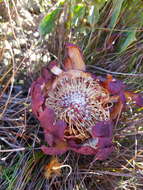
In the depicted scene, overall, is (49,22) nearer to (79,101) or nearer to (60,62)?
(60,62)

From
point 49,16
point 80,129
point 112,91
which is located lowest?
point 80,129

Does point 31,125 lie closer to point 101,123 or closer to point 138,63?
point 101,123

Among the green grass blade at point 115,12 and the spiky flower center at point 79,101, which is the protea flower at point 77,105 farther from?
the green grass blade at point 115,12

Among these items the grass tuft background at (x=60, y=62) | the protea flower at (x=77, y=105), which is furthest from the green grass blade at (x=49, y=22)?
the protea flower at (x=77, y=105)

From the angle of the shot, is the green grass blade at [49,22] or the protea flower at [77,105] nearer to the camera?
the protea flower at [77,105]

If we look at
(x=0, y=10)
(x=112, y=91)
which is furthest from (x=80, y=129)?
(x=0, y=10)

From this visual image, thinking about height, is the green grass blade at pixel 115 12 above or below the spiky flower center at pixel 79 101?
above

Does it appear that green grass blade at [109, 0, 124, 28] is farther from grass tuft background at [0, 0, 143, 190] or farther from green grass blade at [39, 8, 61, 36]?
green grass blade at [39, 8, 61, 36]

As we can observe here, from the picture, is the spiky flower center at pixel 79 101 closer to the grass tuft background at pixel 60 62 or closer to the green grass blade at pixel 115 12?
the grass tuft background at pixel 60 62
